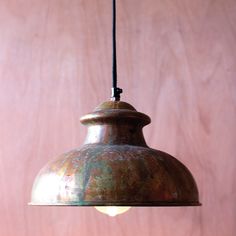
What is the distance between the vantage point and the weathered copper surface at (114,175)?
826 millimetres

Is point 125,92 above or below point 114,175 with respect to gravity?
above

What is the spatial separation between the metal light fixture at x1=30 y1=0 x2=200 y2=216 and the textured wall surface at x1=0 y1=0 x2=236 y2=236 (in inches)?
34.9

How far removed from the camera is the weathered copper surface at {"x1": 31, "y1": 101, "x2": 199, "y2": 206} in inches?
32.5

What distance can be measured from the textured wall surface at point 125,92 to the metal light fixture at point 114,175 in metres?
0.89

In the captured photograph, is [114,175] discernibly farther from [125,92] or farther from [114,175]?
[125,92]

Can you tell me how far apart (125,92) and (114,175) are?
3.50 feet

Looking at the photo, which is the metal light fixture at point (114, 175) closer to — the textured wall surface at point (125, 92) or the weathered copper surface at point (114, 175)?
the weathered copper surface at point (114, 175)

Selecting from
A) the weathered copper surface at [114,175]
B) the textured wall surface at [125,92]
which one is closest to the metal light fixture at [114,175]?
the weathered copper surface at [114,175]

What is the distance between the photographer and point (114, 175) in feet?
2.74

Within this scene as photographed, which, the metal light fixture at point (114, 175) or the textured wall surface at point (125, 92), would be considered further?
the textured wall surface at point (125, 92)

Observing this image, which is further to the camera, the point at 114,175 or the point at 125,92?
the point at 125,92

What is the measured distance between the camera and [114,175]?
0.84 meters

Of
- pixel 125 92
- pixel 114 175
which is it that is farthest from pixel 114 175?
pixel 125 92

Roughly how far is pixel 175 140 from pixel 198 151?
0.10 metres
